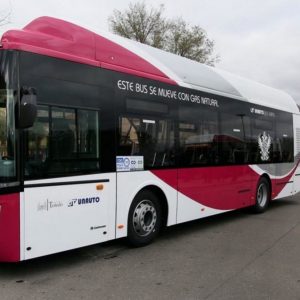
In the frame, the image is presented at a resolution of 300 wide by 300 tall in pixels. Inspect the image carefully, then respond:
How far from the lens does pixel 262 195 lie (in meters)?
11.3

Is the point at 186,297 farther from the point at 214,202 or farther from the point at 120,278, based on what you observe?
the point at 214,202

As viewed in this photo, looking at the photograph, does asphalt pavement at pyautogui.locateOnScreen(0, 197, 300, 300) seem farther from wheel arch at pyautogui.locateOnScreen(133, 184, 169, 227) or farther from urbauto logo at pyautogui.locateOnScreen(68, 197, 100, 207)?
urbauto logo at pyautogui.locateOnScreen(68, 197, 100, 207)

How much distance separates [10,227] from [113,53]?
304 centimetres

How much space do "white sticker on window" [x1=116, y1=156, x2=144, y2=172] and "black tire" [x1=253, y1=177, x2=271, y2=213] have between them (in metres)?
4.80

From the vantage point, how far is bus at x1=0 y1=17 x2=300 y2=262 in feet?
17.1

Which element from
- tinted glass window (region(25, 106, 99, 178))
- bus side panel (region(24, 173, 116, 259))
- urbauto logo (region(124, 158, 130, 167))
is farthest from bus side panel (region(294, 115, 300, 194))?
tinted glass window (region(25, 106, 99, 178))

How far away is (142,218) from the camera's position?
7.03 m

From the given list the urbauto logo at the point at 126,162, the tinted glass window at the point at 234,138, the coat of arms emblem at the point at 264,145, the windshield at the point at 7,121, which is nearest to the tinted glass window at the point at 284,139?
the coat of arms emblem at the point at 264,145

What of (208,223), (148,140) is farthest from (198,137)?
(208,223)

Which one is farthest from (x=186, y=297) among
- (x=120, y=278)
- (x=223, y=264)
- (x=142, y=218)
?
(x=142, y=218)

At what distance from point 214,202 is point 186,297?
4.15 metres

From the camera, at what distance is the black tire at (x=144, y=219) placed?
22.6 feet

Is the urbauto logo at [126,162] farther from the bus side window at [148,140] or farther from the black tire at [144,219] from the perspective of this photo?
the black tire at [144,219]

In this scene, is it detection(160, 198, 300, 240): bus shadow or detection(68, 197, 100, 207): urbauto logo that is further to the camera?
detection(160, 198, 300, 240): bus shadow
